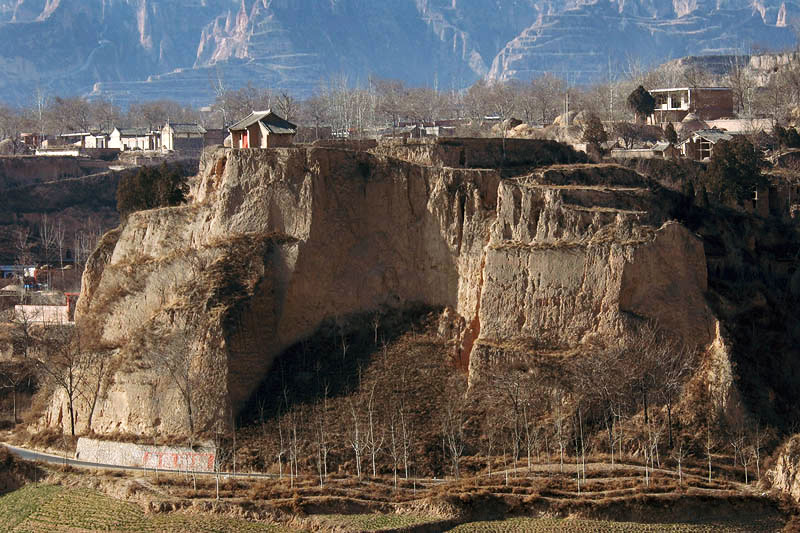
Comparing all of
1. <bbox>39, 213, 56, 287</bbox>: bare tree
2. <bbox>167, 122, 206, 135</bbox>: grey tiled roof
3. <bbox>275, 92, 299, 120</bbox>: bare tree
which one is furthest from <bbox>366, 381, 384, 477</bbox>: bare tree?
<bbox>167, 122, 206, 135</bbox>: grey tiled roof

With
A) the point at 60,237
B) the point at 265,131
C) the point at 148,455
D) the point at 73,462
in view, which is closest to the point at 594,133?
the point at 265,131

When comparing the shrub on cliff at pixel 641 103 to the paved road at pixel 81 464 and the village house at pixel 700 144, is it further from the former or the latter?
the paved road at pixel 81 464

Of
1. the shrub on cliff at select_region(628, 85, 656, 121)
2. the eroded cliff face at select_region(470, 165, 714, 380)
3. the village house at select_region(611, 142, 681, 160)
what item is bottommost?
the eroded cliff face at select_region(470, 165, 714, 380)

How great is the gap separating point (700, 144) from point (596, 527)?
40.4 meters

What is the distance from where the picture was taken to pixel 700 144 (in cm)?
8275

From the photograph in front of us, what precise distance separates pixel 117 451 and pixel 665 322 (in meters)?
17.4

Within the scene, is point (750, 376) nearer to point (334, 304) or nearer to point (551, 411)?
point (551, 411)

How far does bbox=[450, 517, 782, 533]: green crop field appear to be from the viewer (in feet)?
149

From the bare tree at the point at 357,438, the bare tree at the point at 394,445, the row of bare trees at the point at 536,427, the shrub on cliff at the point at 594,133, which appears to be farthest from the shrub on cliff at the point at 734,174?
the bare tree at the point at 357,438

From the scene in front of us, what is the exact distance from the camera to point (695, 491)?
4650 cm

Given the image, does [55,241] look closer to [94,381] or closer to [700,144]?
[700,144]

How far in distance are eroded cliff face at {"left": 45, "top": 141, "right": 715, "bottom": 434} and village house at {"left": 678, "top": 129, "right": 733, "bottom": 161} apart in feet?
75.8

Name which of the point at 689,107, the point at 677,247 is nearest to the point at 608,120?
the point at 689,107

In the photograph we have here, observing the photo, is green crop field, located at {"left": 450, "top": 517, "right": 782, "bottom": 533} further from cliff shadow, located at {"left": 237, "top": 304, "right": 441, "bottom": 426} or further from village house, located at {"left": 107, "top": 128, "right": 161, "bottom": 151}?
village house, located at {"left": 107, "top": 128, "right": 161, "bottom": 151}
